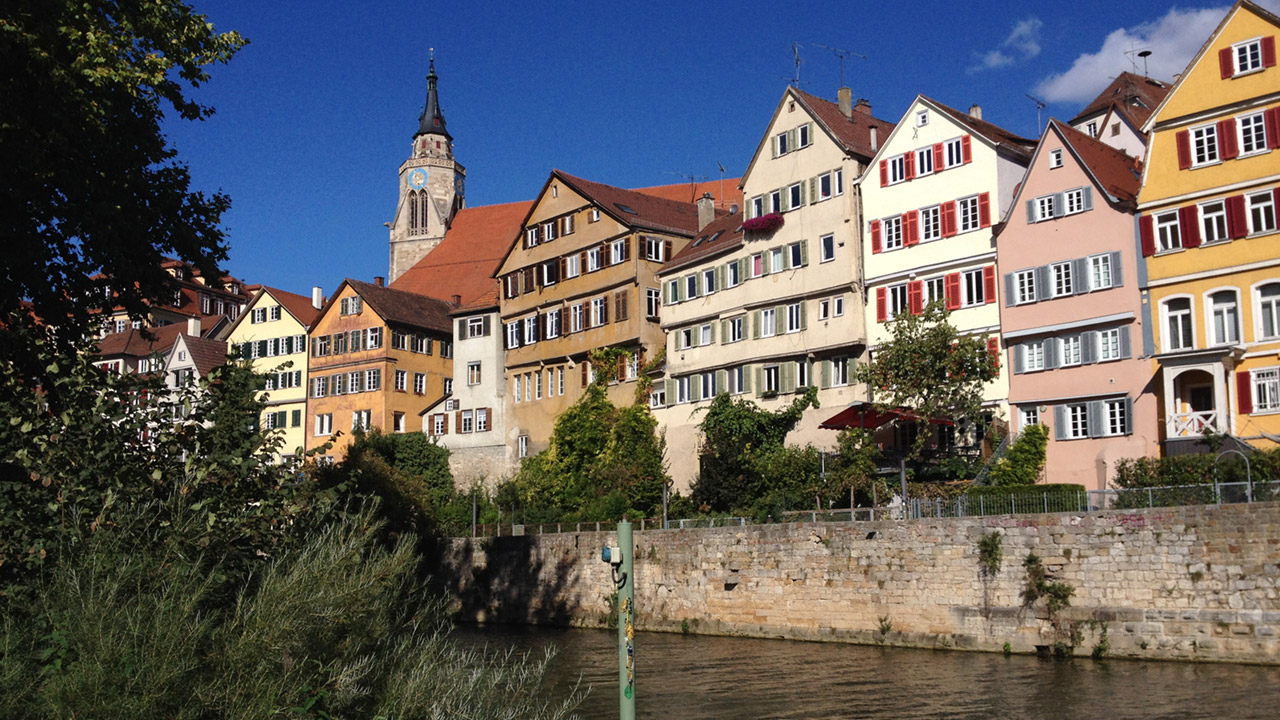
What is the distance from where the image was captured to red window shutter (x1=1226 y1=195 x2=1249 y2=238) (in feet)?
103

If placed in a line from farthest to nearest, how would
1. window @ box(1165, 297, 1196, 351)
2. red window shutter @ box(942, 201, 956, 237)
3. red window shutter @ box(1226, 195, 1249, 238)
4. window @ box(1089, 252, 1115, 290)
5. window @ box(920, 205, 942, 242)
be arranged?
1. window @ box(920, 205, 942, 242)
2. red window shutter @ box(942, 201, 956, 237)
3. window @ box(1089, 252, 1115, 290)
4. window @ box(1165, 297, 1196, 351)
5. red window shutter @ box(1226, 195, 1249, 238)

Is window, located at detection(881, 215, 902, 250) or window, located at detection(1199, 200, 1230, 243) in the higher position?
window, located at detection(881, 215, 902, 250)

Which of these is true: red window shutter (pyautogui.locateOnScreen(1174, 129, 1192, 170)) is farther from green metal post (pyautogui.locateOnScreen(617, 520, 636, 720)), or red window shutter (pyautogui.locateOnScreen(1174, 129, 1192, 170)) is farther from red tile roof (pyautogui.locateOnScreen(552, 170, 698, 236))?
green metal post (pyautogui.locateOnScreen(617, 520, 636, 720))

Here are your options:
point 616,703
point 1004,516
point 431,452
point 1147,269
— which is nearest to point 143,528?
point 616,703

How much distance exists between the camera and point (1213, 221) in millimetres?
32062

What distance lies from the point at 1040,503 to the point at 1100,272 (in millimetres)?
9015

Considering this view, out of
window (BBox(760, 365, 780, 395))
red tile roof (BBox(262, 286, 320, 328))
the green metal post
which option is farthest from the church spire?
the green metal post

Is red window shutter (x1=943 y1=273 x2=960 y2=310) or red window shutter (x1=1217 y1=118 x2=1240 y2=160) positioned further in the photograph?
red window shutter (x1=943 y1=273 x2=960 y2=310)

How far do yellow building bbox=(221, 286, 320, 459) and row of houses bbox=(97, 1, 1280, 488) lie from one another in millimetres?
190

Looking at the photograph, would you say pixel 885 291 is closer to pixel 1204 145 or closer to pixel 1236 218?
pixel 1204 145

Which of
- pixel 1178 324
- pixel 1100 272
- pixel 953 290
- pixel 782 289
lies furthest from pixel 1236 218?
pixel 782 289

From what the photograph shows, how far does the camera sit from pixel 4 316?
1564 cm

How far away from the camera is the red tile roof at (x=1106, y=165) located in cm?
3447

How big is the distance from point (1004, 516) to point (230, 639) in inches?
885
